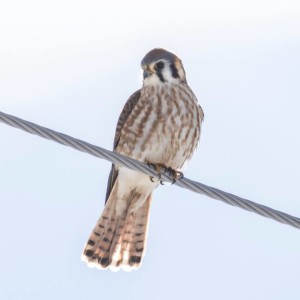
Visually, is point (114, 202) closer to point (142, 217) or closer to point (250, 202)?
point (142, 217)

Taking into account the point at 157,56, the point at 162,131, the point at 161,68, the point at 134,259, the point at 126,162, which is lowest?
the point at 126,162

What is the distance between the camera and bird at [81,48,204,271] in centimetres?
813

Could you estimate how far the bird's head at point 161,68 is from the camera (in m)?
8.57

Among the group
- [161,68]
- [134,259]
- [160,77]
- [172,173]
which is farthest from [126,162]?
[134,259]

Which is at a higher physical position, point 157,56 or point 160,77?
point 157,56

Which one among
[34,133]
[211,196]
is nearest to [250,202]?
[211,196]

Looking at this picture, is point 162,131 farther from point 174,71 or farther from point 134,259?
point 134,259

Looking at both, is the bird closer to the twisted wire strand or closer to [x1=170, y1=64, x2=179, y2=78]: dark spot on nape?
[x1=170, y1=64, x2=179, y2=78]: dark spot on nape

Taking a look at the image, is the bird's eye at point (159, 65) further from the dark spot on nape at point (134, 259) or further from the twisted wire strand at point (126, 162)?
the twisted wire strand at point (126, 162)

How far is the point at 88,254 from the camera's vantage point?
8.71 m

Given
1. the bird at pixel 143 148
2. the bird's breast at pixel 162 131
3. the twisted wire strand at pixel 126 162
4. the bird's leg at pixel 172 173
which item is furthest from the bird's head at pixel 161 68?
the twisted wire strand at pixel 126 162

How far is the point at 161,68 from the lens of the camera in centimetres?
868

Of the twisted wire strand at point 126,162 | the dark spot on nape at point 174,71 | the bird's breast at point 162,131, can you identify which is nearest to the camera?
the twisted wire strand at point 126,162

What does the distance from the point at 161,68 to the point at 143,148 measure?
2.79ft
